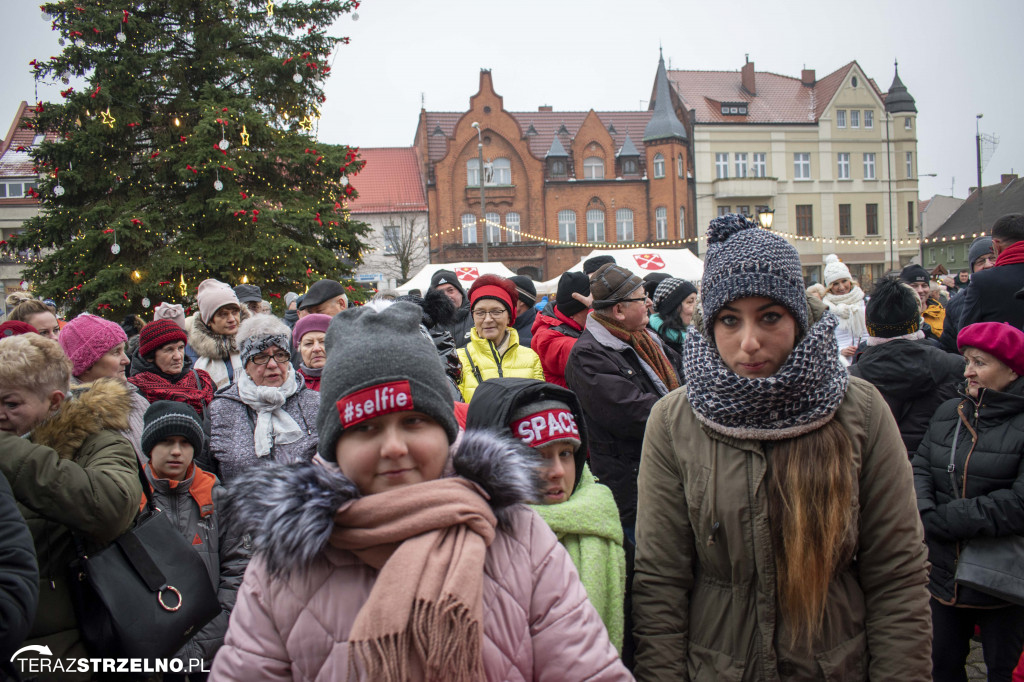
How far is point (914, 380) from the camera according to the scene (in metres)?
4.13

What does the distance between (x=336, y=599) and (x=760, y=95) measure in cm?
5326

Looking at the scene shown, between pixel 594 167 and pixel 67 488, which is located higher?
pixel 594 167

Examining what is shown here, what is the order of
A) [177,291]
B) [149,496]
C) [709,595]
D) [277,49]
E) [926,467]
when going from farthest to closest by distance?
Answer: [277,49], [177,291], [926,467], [149,496], [709,595]

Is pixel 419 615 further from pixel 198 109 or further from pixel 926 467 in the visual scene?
pixel 198 109

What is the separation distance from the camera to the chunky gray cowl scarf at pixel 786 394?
1.93 metres

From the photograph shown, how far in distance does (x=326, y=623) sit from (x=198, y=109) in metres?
17.3

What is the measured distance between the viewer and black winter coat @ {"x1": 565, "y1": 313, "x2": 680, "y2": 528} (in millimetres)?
3820

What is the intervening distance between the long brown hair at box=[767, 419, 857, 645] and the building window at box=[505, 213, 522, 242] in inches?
1667

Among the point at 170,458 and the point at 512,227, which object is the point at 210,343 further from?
the point at 512,227

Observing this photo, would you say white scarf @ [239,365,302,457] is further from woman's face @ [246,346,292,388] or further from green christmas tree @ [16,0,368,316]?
green christmas tree @ [16,0,368,316]

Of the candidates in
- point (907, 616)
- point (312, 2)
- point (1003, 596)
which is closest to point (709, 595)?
point (907, 616)

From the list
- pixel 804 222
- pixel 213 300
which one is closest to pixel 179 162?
pixel 213 300

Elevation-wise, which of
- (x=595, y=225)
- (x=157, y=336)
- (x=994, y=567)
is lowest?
(x=994, y=567)

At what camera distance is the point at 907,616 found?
1.91 metres
